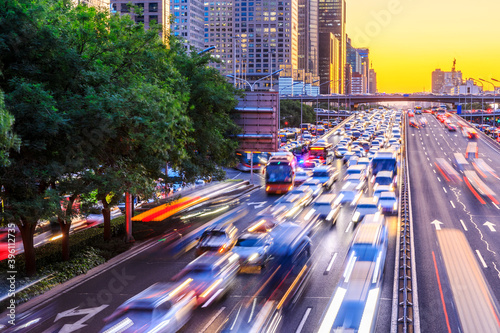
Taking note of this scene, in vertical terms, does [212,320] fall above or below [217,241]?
below

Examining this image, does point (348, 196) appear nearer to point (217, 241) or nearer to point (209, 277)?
point (217, 241)

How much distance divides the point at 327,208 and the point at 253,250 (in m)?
13.7

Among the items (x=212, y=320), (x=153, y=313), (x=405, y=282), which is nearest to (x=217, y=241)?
(x=212, y=320)

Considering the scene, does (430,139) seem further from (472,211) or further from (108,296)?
(108,296)

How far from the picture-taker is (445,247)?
2634 centimetres

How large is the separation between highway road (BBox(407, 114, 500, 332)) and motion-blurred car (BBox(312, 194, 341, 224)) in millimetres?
4916

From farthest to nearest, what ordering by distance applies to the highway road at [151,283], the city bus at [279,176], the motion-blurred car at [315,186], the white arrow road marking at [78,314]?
the city bus at [279,176] < the motion-blurred car at [315,186] < the highway road at [151,283] < the white arrow road marking at [78,314]

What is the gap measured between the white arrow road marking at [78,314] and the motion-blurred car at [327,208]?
17851 millimetres

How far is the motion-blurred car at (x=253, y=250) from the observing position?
2167 cm

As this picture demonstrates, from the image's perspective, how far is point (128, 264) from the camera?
23.9 metres

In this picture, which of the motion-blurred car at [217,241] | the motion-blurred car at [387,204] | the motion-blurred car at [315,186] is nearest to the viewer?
the motion-blurred car at [217,241]

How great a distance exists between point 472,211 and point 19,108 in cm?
3002

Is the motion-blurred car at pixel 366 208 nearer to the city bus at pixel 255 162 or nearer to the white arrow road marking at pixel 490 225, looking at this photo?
the white arrow road marking at pixel 490 225

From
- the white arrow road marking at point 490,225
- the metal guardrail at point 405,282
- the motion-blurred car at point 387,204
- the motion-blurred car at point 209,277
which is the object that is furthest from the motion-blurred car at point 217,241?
the white arrow road marking at point 490,225
